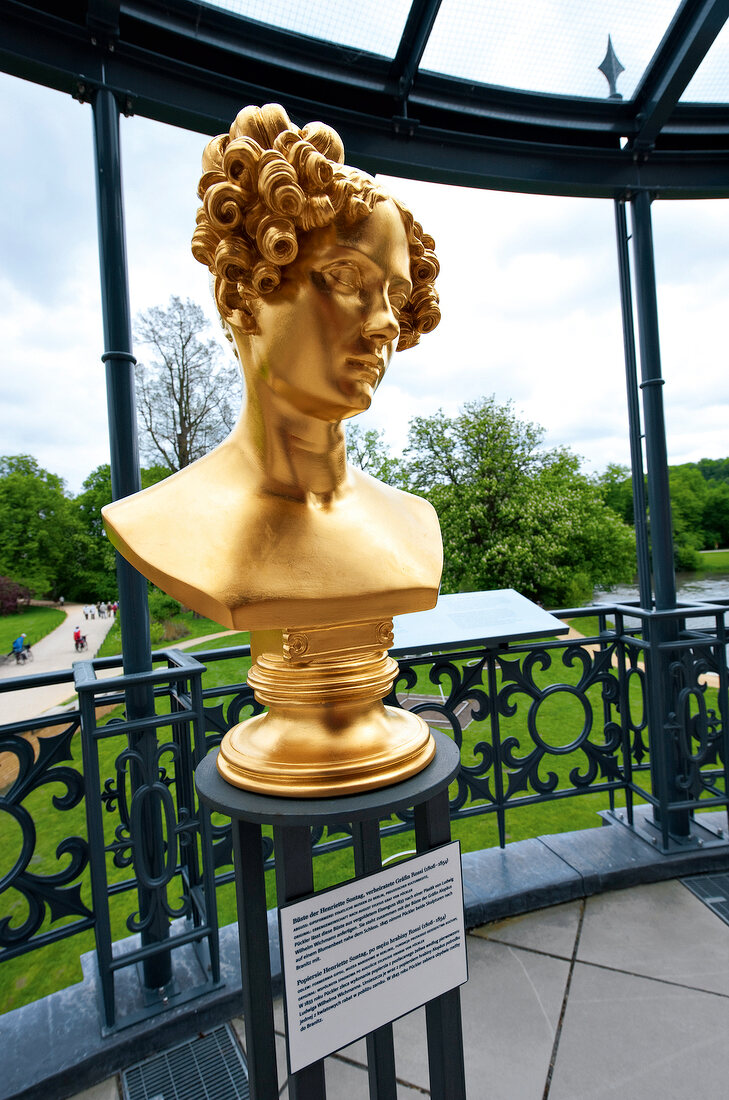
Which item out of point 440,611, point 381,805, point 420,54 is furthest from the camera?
point 440,611

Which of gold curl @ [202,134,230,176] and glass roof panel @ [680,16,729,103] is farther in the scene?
glass roof panel @ [680,16,729,103]

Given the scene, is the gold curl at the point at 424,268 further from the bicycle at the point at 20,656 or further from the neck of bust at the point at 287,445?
the bicycle at the point at 20,656

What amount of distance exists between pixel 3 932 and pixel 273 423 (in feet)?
5.14

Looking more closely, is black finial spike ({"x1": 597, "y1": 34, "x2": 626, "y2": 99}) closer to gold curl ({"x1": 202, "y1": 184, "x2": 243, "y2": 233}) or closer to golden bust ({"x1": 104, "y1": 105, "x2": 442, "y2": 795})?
golden bust ({"x1": 104, "y1": 105, "x2": 442, "y2": 795})

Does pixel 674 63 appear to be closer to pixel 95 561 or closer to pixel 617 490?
pixel 95 561

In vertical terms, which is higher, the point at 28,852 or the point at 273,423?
the point at 273,423

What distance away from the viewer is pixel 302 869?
81 centimetres

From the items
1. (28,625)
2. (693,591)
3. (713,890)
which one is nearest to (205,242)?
(713,890)

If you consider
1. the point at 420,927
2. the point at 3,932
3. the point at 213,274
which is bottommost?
the point at 3,932

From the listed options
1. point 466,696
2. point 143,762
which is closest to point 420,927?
point 143,762

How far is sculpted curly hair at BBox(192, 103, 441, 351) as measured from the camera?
76 centimetres

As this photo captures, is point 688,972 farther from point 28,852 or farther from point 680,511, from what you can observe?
point 680,511

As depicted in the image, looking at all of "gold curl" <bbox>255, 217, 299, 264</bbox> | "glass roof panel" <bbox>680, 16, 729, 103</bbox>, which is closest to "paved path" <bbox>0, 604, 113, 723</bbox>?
"gold curl" <bbox>255, 217, 299, 264</bbox>

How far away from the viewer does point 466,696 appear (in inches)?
86.4
